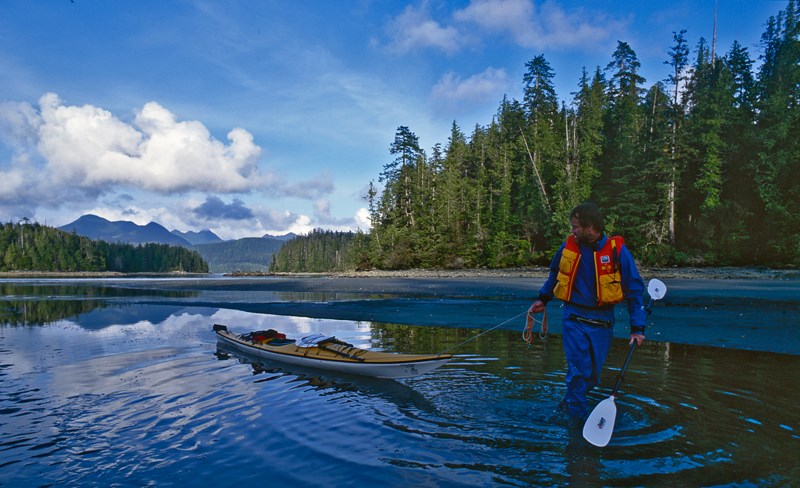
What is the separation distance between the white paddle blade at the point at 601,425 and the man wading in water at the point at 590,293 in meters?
0.48

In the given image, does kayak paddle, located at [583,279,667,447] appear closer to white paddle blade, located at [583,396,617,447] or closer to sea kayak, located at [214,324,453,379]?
white paddle blade, located at [583,396,617,447]

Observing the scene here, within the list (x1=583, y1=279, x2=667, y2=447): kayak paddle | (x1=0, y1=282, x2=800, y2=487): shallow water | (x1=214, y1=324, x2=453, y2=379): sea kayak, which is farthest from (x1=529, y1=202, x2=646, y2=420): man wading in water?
(x1=214, y1=324, x2=453, y2=379): sea kayak

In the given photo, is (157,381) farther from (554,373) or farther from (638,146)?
(638,146)

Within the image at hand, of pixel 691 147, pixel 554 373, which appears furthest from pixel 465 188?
pixel 554 373

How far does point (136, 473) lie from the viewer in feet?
17.3

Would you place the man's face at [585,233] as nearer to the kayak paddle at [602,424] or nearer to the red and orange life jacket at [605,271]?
the red and orange life jacket at [605,271]

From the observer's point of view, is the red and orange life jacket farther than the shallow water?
Yes

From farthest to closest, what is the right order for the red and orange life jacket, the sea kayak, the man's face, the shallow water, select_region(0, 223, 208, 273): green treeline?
select_region(0, 223, 208, 273): green treeline
the sea kayak
the man's face
the red and orange life jacket
the shallow water

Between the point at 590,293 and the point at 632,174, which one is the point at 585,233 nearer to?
the point at 590,293

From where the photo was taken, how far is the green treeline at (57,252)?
140500mm

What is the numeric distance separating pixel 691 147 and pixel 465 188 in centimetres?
3289

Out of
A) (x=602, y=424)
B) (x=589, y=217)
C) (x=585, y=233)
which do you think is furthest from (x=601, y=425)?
(x=589, y=217)

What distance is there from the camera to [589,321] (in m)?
6.21

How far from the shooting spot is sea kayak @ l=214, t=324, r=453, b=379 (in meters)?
8.99
